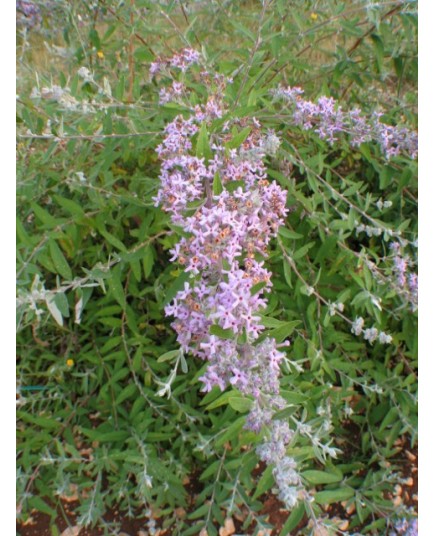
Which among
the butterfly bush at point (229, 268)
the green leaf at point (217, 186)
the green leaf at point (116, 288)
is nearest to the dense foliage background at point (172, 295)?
the green leaf at point (116, 288)

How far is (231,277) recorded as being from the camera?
1136 mm

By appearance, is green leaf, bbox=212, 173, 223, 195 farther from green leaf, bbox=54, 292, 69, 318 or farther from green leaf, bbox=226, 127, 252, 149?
green leaf, bbox=54, 292, 69, 318

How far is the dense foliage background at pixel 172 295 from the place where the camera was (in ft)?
6.31

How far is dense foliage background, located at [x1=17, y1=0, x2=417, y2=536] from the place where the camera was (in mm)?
1922

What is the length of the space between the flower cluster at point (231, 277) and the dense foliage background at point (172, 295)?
0.36 meters

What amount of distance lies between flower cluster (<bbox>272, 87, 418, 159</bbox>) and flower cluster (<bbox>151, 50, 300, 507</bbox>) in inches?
18.3

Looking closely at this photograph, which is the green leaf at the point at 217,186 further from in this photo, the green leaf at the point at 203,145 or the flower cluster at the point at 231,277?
the green leaf at the point at 203,145

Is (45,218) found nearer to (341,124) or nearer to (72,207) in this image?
(72,207)

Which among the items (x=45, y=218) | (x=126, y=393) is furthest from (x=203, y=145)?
(x=126, y=393)

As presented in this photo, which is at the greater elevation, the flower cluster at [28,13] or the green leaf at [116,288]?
the flower cluster at [28,13]

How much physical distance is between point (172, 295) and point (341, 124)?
0.88 meters

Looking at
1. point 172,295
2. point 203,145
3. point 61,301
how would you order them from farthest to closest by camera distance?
1. point 172,295
2. point 61,301
3. point 203,145

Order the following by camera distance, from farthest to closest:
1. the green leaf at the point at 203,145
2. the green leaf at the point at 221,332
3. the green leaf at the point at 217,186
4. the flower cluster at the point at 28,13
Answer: the flower cluster at the point at 28,13
the green leaf at the point at 203,145
the green leaf at the point at 217,186
the green leaf at the point at 221,332

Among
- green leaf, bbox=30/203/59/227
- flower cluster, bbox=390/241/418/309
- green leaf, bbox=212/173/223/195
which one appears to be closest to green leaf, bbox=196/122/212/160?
green leaf, bbox=212/173/223/195
